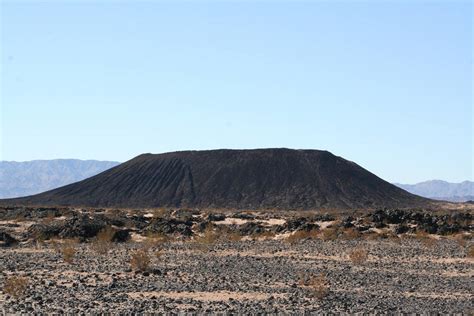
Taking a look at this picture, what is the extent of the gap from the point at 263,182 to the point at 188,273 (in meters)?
108

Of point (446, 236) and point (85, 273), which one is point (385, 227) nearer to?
point (446, 236)

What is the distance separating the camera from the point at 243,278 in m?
22.4

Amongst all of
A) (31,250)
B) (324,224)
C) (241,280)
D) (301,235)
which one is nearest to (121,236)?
(31,250)

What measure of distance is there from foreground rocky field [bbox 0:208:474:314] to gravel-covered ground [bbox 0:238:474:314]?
4 centimetres

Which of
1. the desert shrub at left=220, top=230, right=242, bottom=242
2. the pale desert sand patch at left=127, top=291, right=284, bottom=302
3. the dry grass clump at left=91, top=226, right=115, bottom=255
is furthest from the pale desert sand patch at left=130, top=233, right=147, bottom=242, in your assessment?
the pale desert sand patch at left=127, top=291, right=284, bottom=302

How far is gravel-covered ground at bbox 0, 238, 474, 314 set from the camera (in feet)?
56.3

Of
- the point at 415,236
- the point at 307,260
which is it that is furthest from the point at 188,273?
the point at 415,236

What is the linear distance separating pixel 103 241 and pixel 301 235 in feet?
46.2

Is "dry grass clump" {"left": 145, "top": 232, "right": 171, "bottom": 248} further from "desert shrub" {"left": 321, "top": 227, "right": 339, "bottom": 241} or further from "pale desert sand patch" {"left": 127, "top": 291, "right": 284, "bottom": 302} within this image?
"pale desert sand patch" {"left": 127, "top": 291, "right": 284, "bottom": 302}

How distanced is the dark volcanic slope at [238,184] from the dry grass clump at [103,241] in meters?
79.2

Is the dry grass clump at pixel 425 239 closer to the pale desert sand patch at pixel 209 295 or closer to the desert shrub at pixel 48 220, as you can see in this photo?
the pale desert sand patch at pixel 209 295

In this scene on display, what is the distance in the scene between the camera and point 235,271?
24500 mm

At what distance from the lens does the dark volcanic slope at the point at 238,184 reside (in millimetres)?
122688

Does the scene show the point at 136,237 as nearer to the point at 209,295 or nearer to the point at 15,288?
the point at 209,295
